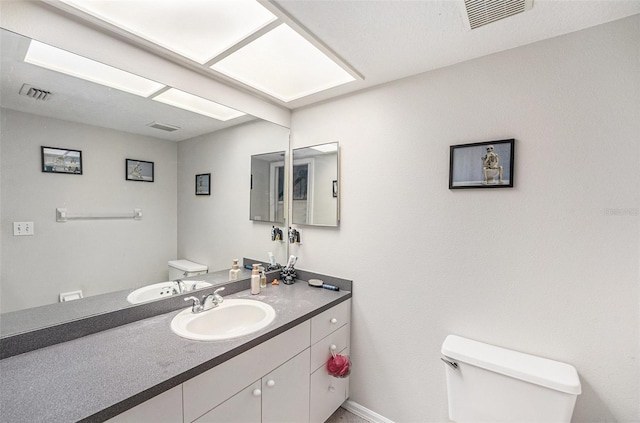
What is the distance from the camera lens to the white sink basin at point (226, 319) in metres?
1.35

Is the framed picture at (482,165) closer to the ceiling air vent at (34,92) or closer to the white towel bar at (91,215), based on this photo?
the white towel bar at (91,215)

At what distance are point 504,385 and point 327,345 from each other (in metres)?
0.94

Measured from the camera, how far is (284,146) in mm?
2215

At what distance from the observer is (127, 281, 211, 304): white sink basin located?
1393 mm

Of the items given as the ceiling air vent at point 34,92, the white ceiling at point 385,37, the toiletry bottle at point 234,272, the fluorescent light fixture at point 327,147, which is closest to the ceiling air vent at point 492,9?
the white ceiling at point 385,37

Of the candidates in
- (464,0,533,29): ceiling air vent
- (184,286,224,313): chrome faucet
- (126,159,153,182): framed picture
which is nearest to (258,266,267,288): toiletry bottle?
(184,286,224,313): chrome faucet

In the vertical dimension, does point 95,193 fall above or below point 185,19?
below

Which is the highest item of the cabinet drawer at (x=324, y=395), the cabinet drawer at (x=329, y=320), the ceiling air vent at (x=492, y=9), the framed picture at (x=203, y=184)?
the ceiling air vent at (x=492, y=9)

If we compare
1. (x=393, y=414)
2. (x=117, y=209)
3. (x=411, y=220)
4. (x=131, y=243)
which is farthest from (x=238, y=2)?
(x=393, y=414)

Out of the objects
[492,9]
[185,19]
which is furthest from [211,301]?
[492,9]

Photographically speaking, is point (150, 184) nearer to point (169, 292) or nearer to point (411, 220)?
point (169, 292)

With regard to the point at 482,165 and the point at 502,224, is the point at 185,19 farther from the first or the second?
the point at 502,224

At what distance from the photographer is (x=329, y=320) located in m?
1.72

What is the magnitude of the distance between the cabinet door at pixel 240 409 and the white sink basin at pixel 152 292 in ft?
2.28
